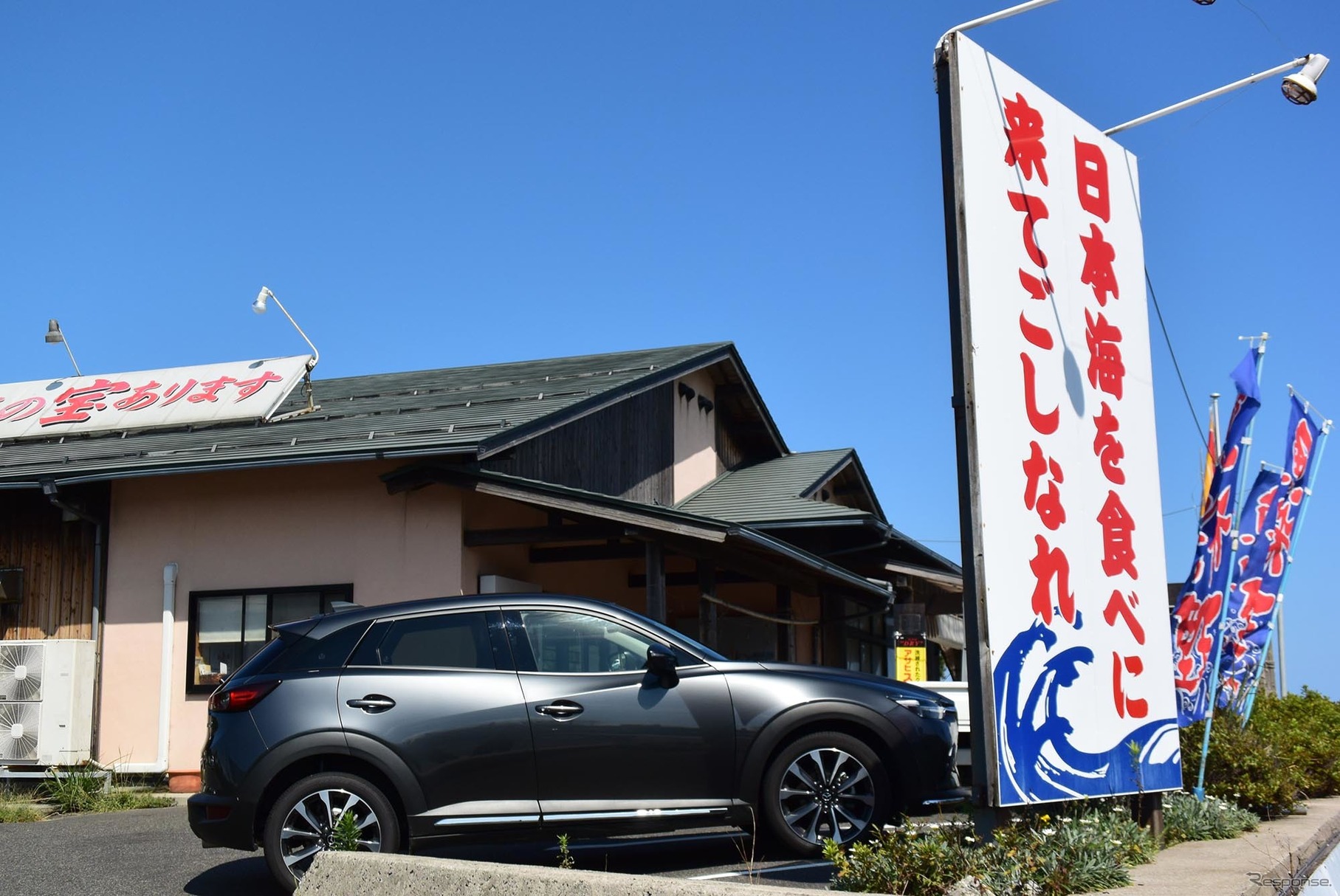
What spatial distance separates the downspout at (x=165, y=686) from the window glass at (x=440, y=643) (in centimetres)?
736

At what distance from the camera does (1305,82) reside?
27.4 ft

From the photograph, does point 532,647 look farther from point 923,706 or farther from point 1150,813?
point 1150,813

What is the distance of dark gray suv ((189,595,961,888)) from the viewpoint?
7.10 metres

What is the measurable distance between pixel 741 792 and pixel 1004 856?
1.86 meters

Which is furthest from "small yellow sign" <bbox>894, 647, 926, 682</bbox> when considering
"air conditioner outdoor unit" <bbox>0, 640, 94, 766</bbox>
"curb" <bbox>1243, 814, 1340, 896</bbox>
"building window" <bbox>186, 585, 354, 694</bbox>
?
"air conditioner outdoor unit" <bbox>0, 640, 94, 766</bbox>

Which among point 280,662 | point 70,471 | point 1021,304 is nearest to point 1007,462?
point 1021,304

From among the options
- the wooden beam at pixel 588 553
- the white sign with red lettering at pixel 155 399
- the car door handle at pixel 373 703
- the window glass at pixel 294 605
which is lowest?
the car door handle at pixel 373 703

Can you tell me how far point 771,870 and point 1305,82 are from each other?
5831 millimetres

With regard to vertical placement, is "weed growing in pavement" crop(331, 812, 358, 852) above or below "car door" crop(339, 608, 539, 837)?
below

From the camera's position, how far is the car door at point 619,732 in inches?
285

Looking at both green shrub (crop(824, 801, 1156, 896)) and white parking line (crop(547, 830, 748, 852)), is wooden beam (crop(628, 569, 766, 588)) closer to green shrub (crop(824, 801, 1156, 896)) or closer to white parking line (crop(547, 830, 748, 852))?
white parking line (crop(547, 830, 748, 852))

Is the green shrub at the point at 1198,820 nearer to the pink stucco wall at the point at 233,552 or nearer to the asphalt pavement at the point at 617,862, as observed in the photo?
the asphalt pavement at the point at 617,862

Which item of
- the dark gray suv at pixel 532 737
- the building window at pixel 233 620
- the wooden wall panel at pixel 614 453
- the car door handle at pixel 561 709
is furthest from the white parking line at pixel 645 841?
the building window at pixel 233 620

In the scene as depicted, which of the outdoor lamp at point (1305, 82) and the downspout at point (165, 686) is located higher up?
the outdoor lamp at point (1305, 82)
